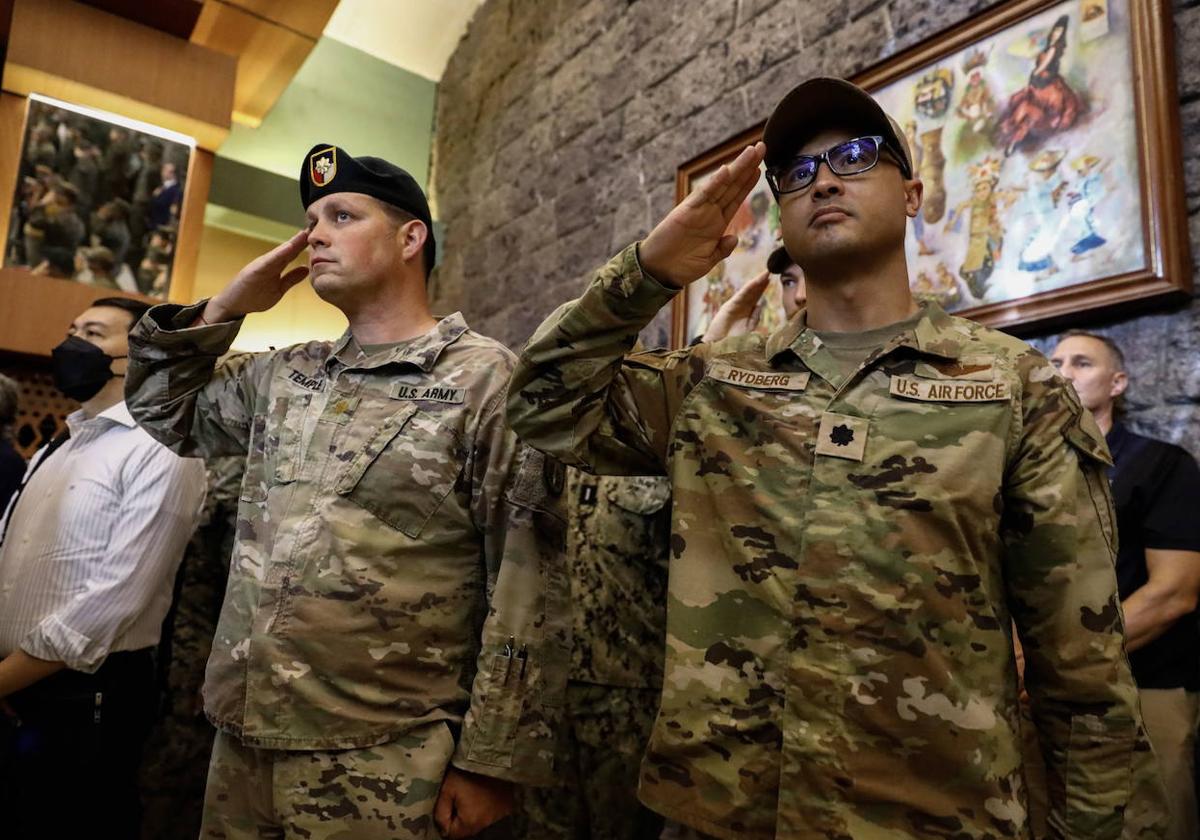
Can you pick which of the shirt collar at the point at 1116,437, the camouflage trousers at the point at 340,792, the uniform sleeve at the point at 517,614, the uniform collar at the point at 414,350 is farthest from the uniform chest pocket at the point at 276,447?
the shirt collar at the point at 1116,437

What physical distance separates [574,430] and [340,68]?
5.12 m

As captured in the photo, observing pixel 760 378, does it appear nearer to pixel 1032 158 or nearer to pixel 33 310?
pixel 1032 158

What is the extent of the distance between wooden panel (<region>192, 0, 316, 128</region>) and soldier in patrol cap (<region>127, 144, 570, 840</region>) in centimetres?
282

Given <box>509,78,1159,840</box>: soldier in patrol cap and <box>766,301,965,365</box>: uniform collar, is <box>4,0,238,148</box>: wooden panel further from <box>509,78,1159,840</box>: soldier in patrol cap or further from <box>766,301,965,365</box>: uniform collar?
<box>766,301,965,365</box>: uniform collar

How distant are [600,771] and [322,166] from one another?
1489 mm

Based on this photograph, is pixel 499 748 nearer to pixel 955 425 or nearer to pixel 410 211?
pixel 955 425

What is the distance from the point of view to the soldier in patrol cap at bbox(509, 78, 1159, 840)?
3.07 ft

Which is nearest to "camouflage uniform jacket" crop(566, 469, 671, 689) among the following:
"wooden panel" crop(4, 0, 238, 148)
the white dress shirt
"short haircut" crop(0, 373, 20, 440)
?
the white dress shirt

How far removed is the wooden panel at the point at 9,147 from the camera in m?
3.46

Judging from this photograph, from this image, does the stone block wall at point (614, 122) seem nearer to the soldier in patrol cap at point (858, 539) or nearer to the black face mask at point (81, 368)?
the soldier in patrol cap at point (858, 539)

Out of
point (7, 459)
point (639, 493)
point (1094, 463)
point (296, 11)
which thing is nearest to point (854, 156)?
point (1094, 463)

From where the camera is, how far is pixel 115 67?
3.51 meters

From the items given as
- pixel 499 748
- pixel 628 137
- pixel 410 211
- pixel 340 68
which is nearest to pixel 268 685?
pixel 499 748

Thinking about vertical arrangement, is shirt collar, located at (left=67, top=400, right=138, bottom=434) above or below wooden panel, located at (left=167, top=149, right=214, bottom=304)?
below
